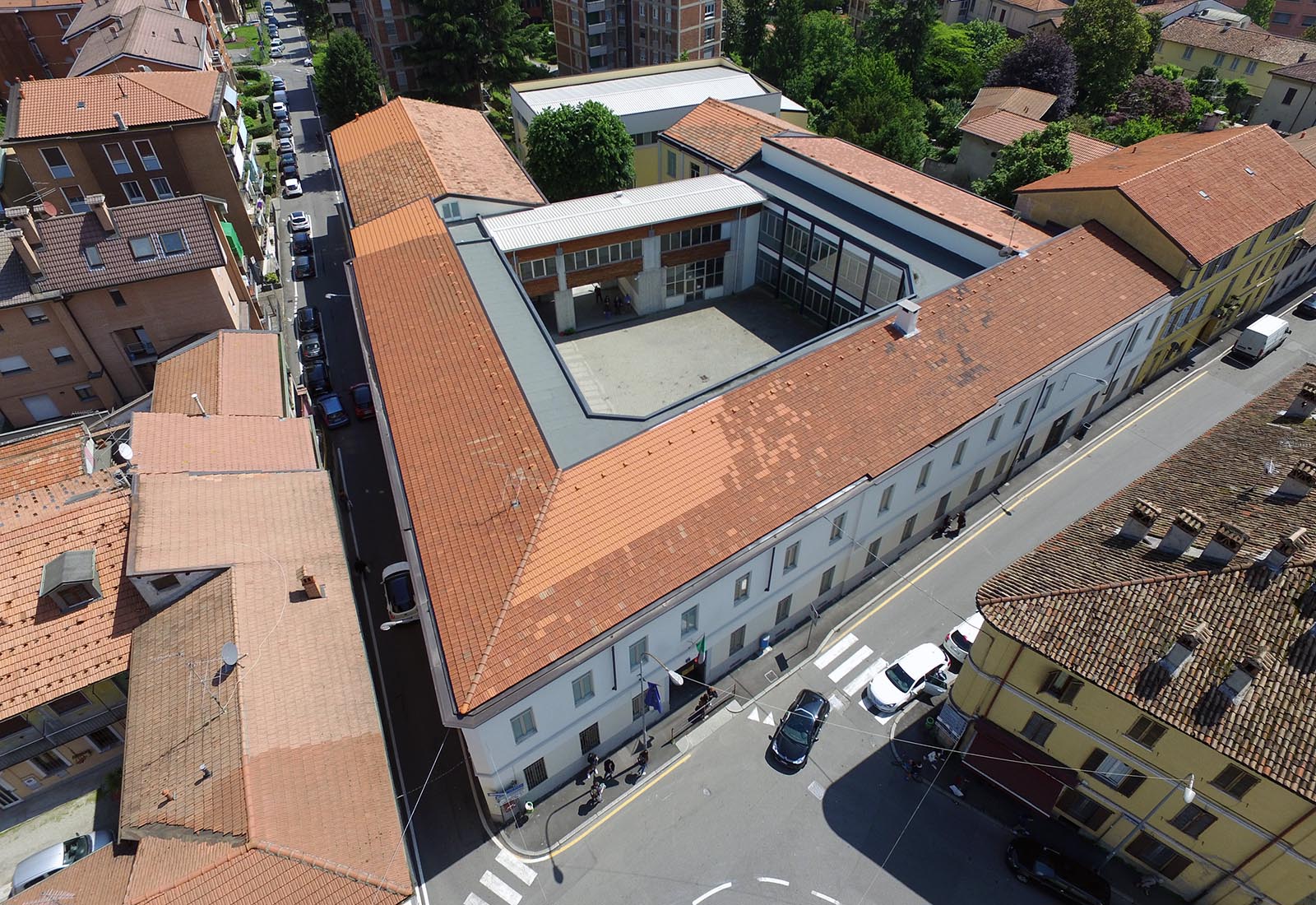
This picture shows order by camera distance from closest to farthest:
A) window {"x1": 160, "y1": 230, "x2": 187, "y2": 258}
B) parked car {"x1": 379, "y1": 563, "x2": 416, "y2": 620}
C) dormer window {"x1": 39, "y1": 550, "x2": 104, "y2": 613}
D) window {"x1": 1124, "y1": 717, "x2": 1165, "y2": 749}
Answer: window {"x1": 1124, "y1": 717, "x2": 1165, "y2": 749} < dormer window {"x1": 39, "y1": 550, "x2": 104, "y2": 613} < parked car {"x1": 379, "y1": 563, "x2": 416, "y2": 620} < window {"x1": 160, "y1": 230, "x2": 187, "y2": 258}

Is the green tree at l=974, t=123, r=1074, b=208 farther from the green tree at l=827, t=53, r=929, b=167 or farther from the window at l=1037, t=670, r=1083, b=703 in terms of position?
the window at l=1037, t=670, r=1083, b=703

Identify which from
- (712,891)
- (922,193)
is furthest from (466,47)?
(712,891)

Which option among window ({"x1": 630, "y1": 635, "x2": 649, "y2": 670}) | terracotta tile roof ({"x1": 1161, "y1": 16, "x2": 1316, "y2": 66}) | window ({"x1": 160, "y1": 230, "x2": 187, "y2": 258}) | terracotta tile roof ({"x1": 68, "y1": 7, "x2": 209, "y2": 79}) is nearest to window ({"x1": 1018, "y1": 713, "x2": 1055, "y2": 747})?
window ({"x1": 630, "y1": 635, "x2": 649, "y2": 670})

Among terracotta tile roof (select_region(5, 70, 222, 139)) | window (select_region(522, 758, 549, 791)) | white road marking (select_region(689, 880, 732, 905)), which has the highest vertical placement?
terracotta tile roof (select_region(5, 70, 222, 139))

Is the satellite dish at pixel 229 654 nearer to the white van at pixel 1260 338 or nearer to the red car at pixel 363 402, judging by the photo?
the red car at pixel 363 402

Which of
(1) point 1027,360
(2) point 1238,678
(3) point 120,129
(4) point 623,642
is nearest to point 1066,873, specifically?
(2) point 1238,678

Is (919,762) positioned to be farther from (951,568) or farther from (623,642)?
(623,642)

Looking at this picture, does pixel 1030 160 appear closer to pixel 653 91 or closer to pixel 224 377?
pixel 653 91
